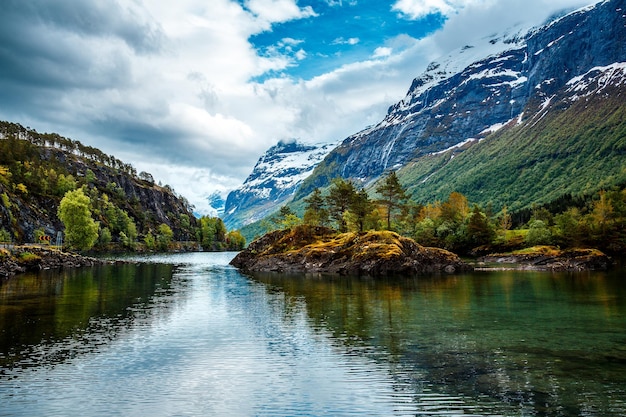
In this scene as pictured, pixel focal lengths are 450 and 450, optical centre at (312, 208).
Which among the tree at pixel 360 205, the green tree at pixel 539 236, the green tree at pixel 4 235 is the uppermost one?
the tree at pixel 360 205

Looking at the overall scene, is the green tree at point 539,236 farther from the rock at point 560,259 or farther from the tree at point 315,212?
the tree at point 315,212

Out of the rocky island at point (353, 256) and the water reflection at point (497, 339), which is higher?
the rocky island at point (353, 256)

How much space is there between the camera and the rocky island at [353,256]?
10342 centimetres

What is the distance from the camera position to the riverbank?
90206mm

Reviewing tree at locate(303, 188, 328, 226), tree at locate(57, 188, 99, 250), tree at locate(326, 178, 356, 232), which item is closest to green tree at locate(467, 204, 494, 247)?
tree at locate(326, 178, 356, 232)

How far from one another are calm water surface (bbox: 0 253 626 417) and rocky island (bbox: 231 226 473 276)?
40409 mm

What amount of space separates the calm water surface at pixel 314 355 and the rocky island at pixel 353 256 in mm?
40409

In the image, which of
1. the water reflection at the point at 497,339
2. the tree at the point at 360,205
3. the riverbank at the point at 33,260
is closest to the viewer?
the water reflection at the point at 497,339

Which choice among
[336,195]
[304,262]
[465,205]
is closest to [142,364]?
[304,262]

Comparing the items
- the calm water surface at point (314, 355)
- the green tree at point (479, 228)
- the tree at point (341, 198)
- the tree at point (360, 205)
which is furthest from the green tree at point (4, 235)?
the green tree at point (479, 228)

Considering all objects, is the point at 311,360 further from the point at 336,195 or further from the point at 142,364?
the point at 336,195

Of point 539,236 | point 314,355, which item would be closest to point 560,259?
point 539,236

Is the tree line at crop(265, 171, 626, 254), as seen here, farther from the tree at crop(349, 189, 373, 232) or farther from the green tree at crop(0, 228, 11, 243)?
the green tree at crop(0, 228, 11, 243)

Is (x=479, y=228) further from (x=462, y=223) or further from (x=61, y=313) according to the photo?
(x=61, y=313)
